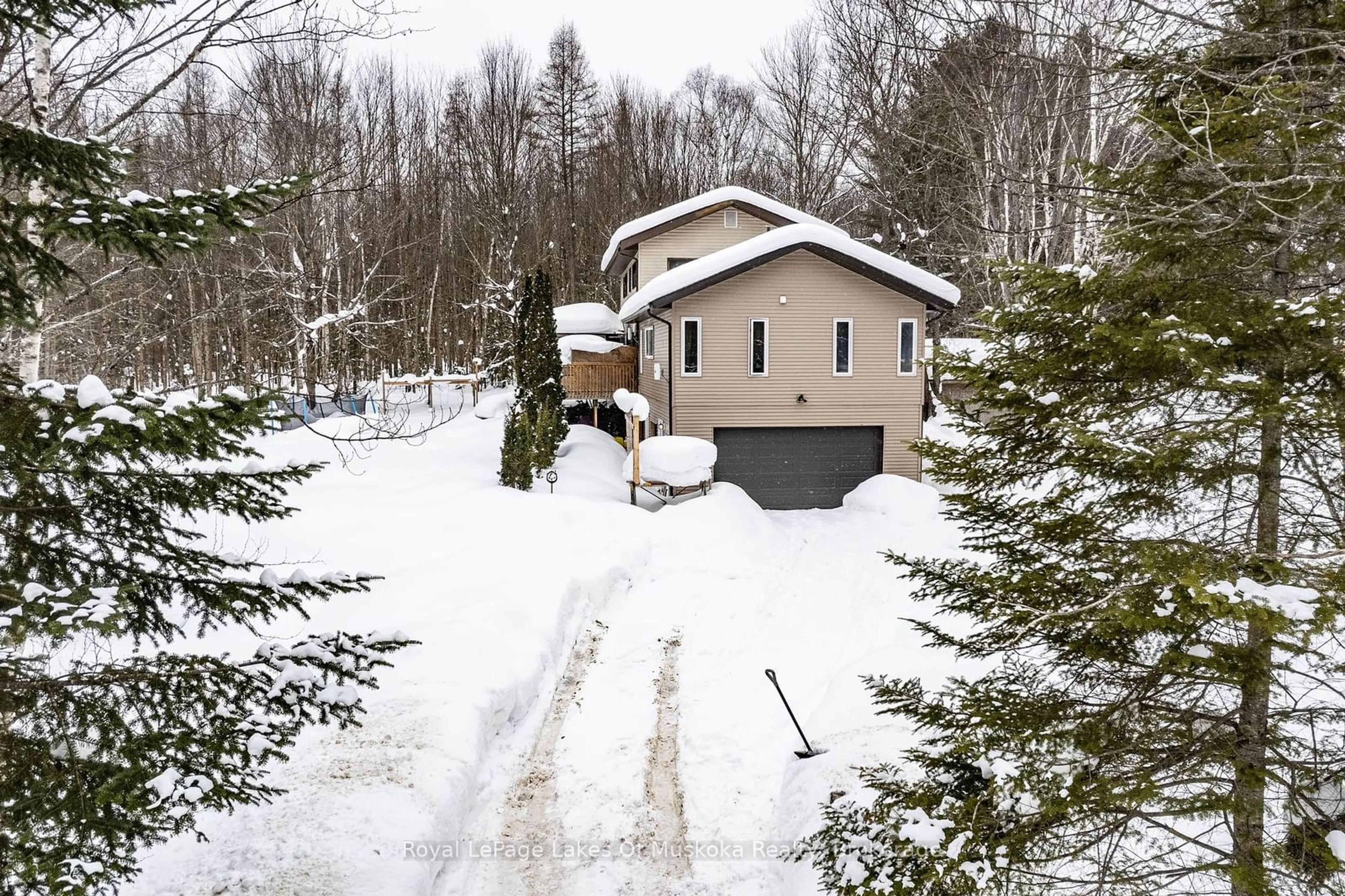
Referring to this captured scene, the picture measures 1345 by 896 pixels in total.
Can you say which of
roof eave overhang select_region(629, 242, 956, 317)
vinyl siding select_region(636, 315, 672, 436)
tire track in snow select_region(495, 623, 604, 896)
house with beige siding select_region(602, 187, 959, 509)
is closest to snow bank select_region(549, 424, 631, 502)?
vinyl siding select_region(636, 315, 672, 436)

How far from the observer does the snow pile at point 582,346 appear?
2562 centimetres

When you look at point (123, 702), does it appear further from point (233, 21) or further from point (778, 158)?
point (778, 158)

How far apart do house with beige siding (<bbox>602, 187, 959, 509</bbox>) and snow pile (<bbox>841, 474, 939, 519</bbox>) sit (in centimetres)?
97

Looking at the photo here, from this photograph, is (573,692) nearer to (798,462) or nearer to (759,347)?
(798,462)

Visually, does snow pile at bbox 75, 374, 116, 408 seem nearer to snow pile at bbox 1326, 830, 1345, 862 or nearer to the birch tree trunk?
the birch tree trunk

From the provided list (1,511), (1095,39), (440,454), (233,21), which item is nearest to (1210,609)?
(1095,39)

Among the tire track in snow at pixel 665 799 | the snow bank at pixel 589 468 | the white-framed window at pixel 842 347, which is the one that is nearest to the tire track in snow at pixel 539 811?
the tire track in snow at pixel 665 799

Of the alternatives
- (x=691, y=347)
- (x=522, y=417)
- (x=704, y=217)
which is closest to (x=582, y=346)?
(x=704, y=217)

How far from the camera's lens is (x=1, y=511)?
3314 millimetres

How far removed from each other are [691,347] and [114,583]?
16.3 meters

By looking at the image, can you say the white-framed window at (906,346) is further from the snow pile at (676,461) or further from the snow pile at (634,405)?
the snow pile at (634,405)

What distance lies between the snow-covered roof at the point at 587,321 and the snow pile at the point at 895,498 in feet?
42.8

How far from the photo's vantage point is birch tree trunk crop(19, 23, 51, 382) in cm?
522

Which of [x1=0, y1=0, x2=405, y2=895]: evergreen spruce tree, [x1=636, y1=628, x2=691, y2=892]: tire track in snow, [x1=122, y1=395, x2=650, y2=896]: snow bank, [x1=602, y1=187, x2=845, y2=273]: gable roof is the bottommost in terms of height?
[x1=636, y1=628, x2=691, y2=892]: tire track in snow
